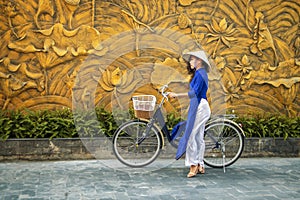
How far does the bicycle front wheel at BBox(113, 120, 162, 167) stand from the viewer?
24.4ft

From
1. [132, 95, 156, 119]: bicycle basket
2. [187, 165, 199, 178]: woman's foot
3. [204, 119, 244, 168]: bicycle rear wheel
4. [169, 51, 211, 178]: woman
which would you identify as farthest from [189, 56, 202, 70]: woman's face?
[187, 165, 199, 178]: woman's foot

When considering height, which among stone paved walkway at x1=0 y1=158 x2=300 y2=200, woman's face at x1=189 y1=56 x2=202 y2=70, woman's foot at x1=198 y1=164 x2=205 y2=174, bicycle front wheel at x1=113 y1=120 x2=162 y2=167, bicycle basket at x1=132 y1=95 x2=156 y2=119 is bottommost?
stone paved walkway at x1=0 y1=158 x2=300 y2=200

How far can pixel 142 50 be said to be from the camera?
933cm

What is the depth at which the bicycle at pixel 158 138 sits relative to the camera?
7422 millimetres

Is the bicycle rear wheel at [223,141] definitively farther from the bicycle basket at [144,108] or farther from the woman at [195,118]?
the bicycle basket at [144,108]

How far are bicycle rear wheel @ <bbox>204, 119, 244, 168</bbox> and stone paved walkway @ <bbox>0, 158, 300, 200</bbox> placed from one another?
0.19 m

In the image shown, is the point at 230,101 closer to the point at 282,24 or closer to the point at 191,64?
the point at 282,24

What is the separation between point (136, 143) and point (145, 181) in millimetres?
987

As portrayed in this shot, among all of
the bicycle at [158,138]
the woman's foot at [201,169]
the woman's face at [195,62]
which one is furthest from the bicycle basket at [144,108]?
the woman's foot at [201,169]

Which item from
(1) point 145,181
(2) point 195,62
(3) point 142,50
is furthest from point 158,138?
(3) point 142,50

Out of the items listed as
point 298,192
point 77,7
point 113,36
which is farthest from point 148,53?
point 298,192

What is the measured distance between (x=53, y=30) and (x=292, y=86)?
5.07m

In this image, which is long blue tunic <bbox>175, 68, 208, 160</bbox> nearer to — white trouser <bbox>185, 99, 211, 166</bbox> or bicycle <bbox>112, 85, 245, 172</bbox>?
white trouser <bbox>185, 99, 211, 166</bbox>

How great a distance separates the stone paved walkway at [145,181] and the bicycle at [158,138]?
22 centimetres
